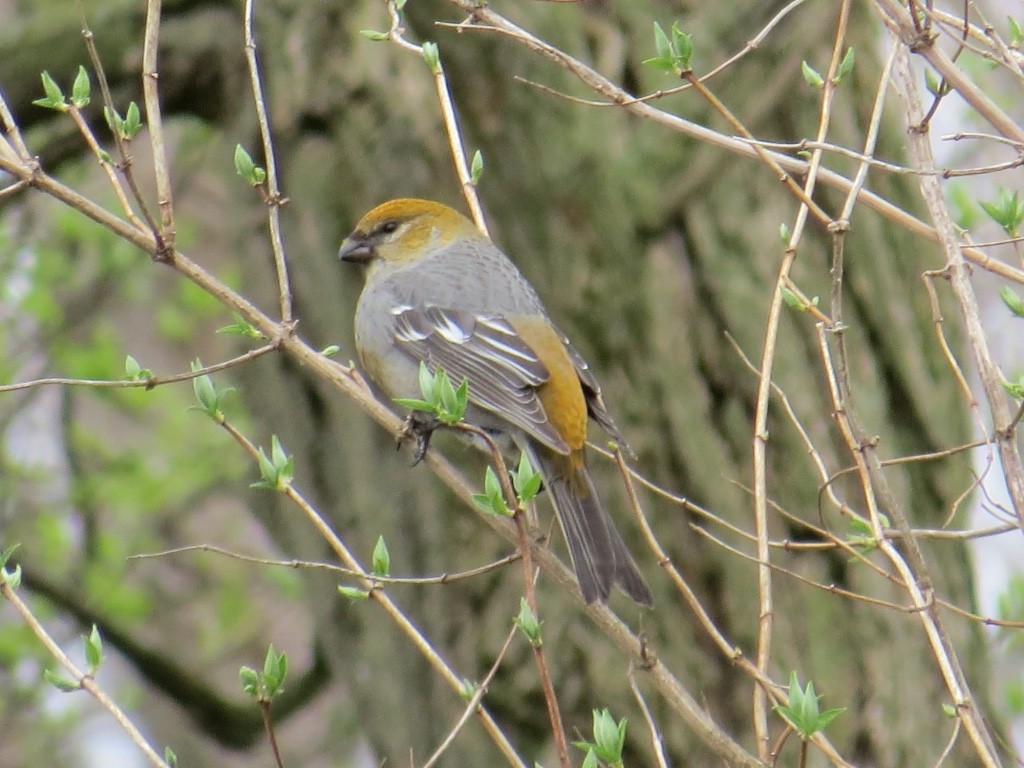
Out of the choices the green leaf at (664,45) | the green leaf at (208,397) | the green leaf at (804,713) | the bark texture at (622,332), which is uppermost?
the green leaf at (664,45)

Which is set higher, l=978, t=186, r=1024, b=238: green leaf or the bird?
l=978, t=186, r=1024, b=238: green leaf

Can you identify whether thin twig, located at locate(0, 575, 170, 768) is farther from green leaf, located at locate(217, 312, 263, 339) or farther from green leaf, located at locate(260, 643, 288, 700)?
green leaf, located at locate(217, 312, 263, 339)

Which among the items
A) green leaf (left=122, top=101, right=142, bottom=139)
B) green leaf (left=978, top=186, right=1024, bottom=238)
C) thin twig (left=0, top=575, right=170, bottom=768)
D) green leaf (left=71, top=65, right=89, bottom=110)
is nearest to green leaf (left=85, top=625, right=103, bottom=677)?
thin twig (left=0, top=575, right=170, bottom=768)

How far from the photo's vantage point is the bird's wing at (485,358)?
443 centimetres

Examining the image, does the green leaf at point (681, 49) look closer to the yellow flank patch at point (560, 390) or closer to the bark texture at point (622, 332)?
the yellow flank patch at point (560, 390)

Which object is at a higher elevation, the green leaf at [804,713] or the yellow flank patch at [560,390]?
the green leaf at [804,713]

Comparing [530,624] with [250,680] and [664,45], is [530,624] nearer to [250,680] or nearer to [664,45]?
[250,680]

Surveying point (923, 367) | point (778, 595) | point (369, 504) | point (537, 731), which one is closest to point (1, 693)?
point (369, 504)

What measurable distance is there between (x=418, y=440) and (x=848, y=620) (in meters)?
2.17

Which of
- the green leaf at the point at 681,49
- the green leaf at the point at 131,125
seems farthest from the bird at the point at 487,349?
the green leaf at the point at 131,125

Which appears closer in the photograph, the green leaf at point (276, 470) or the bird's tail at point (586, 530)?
the green leaf at point (276, 470)

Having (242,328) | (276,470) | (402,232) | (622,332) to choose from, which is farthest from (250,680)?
(622,332)

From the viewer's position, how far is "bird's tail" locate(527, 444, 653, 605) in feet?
12.8

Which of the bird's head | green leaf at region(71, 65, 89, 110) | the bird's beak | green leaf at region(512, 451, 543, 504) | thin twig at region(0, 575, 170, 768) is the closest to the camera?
thin twig at region(0, 575, 170, 768)
